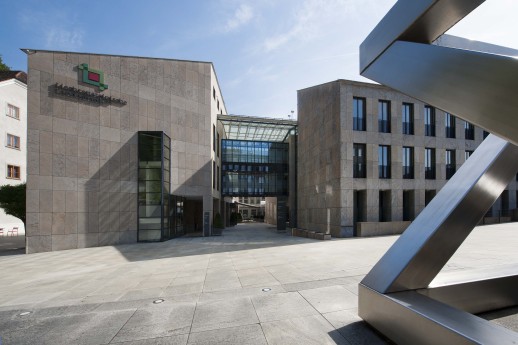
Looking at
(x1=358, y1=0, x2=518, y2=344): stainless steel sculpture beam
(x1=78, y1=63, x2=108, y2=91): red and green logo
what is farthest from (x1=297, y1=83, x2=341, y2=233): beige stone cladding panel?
(x1=78, y1=63, x2=108, y2=91): red and green logo

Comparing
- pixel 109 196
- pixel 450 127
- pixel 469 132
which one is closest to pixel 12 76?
pixel 109 196

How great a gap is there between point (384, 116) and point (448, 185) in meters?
21.3

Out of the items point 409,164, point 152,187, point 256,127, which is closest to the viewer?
point 152,187

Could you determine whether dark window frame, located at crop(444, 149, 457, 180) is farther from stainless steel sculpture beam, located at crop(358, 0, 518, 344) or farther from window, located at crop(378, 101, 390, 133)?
stainless steel sculpture beam, located at crop(358, 0, 518, 344)

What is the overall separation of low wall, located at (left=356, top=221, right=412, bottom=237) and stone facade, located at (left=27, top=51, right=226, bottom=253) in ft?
54.6

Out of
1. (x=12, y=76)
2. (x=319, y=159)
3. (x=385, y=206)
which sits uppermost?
(x=12, y=76)

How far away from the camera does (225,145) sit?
38.4m

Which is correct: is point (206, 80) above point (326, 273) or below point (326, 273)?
above

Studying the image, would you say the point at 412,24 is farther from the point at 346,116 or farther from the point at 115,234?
the point at 115,234

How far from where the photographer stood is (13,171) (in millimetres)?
34438

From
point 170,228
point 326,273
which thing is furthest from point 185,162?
point 326,273

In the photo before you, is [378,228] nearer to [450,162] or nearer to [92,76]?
[450,162]

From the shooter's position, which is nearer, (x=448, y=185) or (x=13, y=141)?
(x=448, y=185)

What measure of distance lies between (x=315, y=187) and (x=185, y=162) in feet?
44.4
